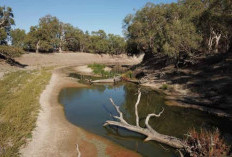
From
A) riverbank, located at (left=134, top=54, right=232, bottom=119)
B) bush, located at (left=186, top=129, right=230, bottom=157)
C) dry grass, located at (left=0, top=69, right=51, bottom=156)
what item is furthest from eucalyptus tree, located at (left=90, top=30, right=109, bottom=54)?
bush, located at (left=186, top=129, right=230, bottom=157)

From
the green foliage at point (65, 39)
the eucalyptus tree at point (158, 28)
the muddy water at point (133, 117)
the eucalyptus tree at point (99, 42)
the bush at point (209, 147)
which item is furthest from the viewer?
the eucalyptus tree at point (99, 42)

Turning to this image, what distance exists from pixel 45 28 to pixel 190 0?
6145cm

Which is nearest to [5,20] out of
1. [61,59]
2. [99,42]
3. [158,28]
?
[61,59]

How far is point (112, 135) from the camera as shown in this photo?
1527 cm

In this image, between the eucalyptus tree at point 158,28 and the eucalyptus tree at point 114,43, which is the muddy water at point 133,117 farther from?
the eucalyptus tree at point 114,43

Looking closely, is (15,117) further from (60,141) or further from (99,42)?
(99,42)


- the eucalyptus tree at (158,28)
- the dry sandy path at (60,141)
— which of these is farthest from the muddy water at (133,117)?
the eucalyptus tree at (158,28)

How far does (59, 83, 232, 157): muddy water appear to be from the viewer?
1411cm

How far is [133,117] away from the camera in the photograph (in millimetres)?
19750

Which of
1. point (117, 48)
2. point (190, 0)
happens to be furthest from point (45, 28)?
point (190, 0)

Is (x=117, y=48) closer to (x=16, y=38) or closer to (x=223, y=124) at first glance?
(x=16, y=38)

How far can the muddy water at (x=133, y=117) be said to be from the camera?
14114 mm

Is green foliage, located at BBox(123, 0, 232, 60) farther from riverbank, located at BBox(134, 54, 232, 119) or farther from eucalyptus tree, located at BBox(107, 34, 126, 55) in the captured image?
eucalyptus tree, located at BBox(107, 34, 126, 55)

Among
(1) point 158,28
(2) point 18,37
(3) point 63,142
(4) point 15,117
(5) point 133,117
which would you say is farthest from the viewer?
(2) point 18,37
